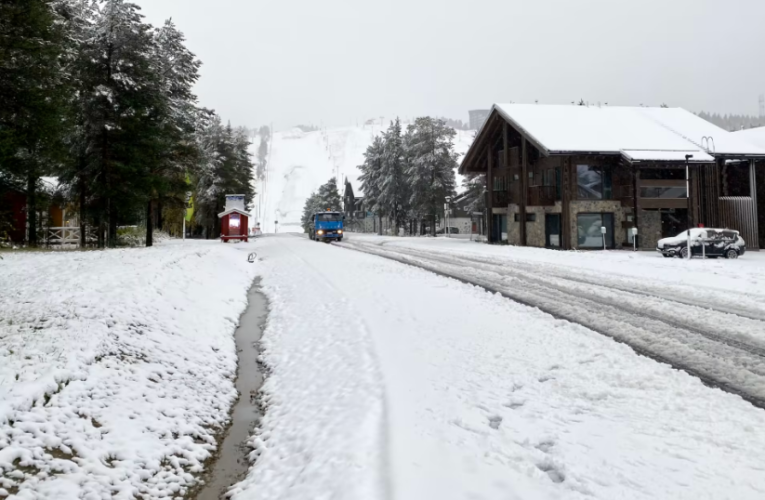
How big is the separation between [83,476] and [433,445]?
339 cm

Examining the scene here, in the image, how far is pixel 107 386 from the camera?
6.35m

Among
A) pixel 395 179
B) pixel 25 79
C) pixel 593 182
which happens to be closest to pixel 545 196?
pixel 593 182

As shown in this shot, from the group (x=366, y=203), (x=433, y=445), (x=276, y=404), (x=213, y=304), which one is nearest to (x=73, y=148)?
(x=213, y=304)

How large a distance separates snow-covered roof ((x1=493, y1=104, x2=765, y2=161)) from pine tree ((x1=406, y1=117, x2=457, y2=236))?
58.4 feet

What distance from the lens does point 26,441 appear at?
15.4 ft

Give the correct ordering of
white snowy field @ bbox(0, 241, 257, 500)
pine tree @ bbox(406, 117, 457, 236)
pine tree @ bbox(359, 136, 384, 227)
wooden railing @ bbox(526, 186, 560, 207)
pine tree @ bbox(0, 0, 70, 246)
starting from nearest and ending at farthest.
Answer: white snowy field @ bbox(0, 241, 257, 500)
pine tree @ bbox(0, 0, 70, 246)
wooden railing @ bbox(526, 186, 560, 207)
pine tree @ bbox(406, 117, 457, 236)
pine tree @ bbox(359, 136, 384, 227)

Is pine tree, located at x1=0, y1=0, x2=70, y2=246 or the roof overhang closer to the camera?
pine tree, located at x1=0, y1=0, x2=70, y2=246

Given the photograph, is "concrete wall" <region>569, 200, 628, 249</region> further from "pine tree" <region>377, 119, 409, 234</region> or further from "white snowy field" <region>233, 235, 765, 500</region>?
"pine tree" <region>377, 119, 409, 234</region>

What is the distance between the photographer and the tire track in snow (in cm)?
637

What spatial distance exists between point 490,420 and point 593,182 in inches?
1218

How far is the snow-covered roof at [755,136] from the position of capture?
114 ft

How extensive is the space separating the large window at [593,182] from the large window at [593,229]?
1.30 m

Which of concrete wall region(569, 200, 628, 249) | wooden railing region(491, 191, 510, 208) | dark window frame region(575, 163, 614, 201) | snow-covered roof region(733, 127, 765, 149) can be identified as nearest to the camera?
concrete wall region(569, 200, 628, 249)

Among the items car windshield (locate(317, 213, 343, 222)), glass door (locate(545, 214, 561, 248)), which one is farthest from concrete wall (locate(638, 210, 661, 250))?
car windshield (locate(317, 213, 343, 222))
